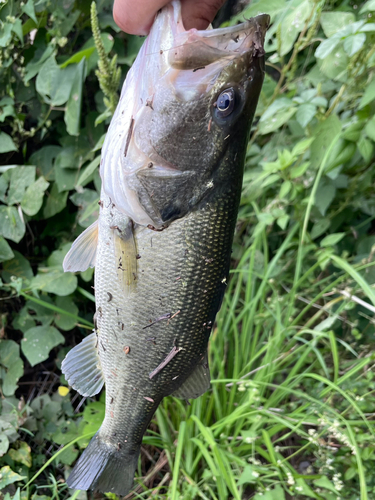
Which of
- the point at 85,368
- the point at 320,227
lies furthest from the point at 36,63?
the point at 320,227

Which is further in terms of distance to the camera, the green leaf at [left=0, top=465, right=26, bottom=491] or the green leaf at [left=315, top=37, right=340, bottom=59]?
the green leaf at [left=0, top=465, right=26, bottom=491]

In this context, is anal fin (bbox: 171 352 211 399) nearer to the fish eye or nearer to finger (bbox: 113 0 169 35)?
the fish eye

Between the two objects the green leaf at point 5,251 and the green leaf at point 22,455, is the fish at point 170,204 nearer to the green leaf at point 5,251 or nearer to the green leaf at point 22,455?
the green leaf at point 5,251

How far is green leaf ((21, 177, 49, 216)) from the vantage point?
1.44 metres

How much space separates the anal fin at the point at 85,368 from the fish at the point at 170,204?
0.06 m

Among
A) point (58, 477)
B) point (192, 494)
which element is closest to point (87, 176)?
point (192, 494)

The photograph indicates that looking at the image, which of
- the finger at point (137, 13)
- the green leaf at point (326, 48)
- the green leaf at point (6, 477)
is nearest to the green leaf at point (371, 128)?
the green leaf at point (326, 48)

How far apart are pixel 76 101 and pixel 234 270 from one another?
0.98m

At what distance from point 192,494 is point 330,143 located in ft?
4.53

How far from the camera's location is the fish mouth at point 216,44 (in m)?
0.63

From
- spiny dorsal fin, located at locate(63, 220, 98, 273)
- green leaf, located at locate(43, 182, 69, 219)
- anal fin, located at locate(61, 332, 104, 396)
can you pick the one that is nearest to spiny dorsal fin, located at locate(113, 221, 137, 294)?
spiny dorsal fin, located at locate(63, 220, 98, 273)

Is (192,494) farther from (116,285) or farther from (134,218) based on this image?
(134,218)

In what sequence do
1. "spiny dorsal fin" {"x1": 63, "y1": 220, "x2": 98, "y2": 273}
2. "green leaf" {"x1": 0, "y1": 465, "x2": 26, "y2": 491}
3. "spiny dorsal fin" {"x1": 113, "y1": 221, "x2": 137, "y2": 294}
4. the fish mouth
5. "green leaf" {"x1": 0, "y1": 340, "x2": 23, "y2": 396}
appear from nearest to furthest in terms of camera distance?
the fish mouth
"spiny dorsal fin" {"x1": 113, "y1": 221, "x2": 137, "y2": 294}
"spiny dorsal fin" {"x1": 63, "y1": 220, "x2": 98, "y2": 273}
"green leaf" {"x1": 0, "y1": 465, "x2": 26, "y2": 491}
"green leaf" {"x1": 0, "y1": 340, "x2": 23, "y2": 396}

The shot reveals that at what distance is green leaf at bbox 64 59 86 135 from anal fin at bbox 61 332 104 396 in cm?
89
